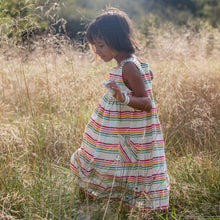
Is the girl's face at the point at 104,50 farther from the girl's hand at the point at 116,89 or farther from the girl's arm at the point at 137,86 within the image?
the girl's hand at the point at 116,89

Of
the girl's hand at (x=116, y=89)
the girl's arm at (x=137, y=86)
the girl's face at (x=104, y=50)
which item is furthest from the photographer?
the girl's face at (x=104, y=50)

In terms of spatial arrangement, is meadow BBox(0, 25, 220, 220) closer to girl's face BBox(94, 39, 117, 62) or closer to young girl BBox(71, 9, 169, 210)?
young girl BBox(71, 9, 169, 210)

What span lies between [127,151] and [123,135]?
0.09 metres

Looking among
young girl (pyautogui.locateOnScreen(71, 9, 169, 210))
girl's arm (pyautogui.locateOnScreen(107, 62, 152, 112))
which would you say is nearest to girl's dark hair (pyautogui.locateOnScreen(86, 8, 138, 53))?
young girl (pyautogui.locateOnScreen(71, 9, 169, 210))

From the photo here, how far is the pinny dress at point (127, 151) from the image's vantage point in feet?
5.63

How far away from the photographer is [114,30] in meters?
1.71

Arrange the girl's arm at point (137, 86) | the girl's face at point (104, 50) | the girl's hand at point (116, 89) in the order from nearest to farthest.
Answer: the girl's hand at point (116, 89)
the girl's arm at point (137, 86)
the girl's face at point (104, 50)

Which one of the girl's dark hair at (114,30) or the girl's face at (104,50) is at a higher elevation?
the girl's dark hair at (114,30)

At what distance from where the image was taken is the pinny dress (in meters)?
1.72

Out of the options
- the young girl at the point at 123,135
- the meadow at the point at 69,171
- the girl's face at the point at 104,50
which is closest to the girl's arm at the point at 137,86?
the young girl at the point at 123,135

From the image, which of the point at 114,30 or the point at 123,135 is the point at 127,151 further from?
the point at 114,30

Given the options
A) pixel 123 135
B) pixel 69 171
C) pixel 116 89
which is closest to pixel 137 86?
pixel 116 89

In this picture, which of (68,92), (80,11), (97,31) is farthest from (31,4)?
(68,92)

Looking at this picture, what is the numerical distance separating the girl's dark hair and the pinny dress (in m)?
0.10
